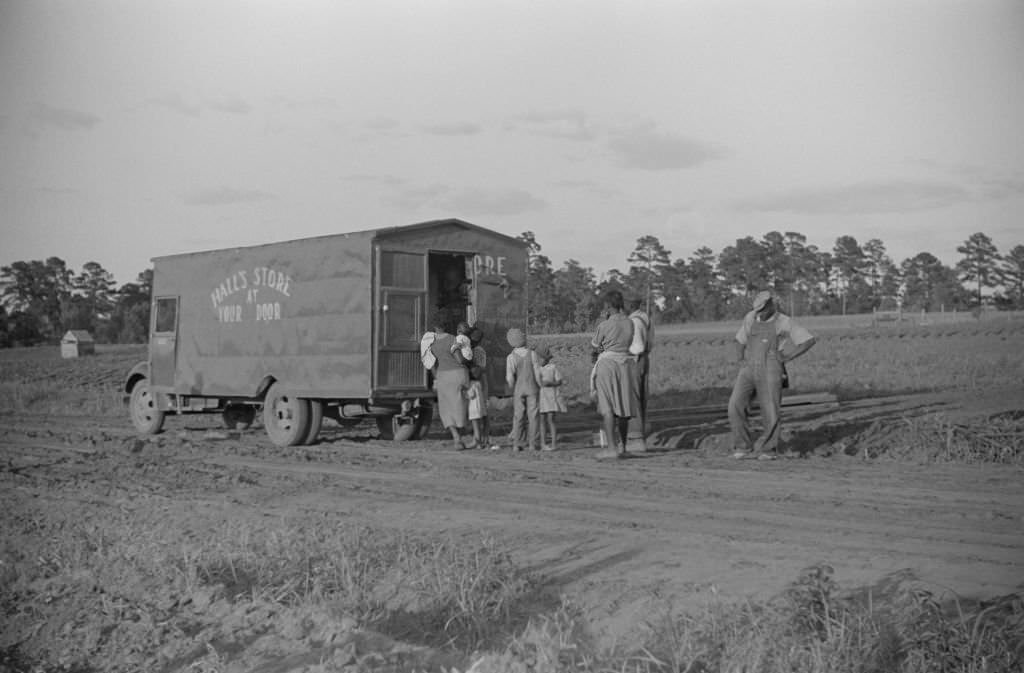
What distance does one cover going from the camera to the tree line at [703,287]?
62312 mm

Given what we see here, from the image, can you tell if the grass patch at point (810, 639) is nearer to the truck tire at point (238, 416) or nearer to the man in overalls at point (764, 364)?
the man in overalls at point (764, 364)

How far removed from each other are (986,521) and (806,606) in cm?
324

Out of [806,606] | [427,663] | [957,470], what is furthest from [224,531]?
[957,470]

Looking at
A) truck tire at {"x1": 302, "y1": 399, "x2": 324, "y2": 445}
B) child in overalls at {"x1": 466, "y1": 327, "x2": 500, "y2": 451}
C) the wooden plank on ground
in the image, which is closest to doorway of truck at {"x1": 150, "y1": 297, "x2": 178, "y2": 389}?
truck tire at {"x1": 302, "y1": 399, "x2": 324, "y2": 445}

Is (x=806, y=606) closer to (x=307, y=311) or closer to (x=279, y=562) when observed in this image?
(x=279, y=562)

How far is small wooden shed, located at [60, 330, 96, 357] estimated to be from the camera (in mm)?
52028

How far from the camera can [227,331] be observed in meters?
16.2

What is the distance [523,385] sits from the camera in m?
13.6

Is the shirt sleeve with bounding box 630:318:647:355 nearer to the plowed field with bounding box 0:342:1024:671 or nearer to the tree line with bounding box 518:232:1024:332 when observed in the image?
the plowed field with bounding box 0:342:1024:671

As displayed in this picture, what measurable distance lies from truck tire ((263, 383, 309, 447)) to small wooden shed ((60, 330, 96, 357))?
3952 centimetres

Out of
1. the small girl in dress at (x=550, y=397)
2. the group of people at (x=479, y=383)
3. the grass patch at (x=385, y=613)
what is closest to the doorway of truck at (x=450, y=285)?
the group of people at (x=479, y=383)

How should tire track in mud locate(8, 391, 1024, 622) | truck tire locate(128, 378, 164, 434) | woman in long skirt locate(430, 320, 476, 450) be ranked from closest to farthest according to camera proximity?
1. tire track in mud locate(8, 391, 1024, 622)
2. woman in long skirt locate(430, 320, 476, 450)
3. truck tire locate(128, 378, 164, 434)

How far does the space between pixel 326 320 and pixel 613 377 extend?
450 cm

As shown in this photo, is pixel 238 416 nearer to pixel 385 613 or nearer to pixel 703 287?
pixel 385 613
